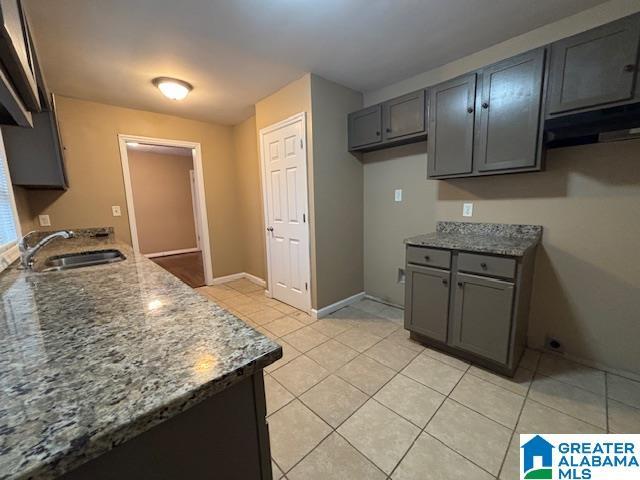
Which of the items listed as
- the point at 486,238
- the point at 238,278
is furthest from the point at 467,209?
the point at 238,278

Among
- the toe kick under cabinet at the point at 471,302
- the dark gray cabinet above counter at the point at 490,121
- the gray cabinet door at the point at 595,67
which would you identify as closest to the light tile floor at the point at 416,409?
the toe kick under cabinet at the point at 471,302

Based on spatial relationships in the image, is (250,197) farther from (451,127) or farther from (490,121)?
(490,121)

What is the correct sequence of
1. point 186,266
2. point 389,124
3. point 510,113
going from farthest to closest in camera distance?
point 186,266
point 389,124
point 510,113

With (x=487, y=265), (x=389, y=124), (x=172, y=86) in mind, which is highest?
(x=172, y=86)

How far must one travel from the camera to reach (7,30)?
697 mm

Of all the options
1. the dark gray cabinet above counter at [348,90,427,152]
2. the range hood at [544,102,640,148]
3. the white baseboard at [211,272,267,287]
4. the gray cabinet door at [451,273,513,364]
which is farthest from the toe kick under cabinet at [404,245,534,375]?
the white baseboard at [211,272,267,287]

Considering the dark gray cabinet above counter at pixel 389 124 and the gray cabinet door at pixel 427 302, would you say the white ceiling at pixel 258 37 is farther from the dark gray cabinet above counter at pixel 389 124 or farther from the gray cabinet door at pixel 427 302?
the gray cabinet door at pixel 427 302

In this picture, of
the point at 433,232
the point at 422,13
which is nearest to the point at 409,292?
the point at 433,232

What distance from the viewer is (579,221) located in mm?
1807

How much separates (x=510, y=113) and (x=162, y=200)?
660 centimetres

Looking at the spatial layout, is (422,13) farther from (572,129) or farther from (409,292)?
(409,292)

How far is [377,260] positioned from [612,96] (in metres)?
2.13

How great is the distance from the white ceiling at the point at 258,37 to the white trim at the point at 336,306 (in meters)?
2.31

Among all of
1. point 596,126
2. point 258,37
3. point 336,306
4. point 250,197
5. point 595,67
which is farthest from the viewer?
point 250,197
